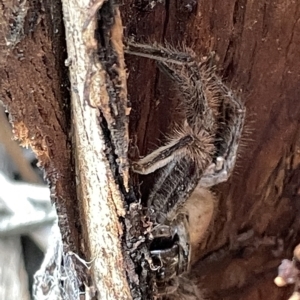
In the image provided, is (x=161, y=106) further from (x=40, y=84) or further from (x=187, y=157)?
(x=40, y=84)

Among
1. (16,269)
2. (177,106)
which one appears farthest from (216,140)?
(16,269)

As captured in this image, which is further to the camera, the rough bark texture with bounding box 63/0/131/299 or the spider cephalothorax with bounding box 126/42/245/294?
the spider cephalothorax with bounding box 126/42/245/294

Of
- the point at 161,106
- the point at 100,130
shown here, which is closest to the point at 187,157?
the point at 161,106

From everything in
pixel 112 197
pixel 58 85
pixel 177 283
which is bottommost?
pixel 177 283

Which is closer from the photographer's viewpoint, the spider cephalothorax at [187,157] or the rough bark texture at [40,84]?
the rough bark texture at [40,84]

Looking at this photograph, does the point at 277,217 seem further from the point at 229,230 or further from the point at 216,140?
the point at 216,140

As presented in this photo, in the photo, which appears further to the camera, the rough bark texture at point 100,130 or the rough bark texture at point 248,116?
the rough bark texture at point 248,116
